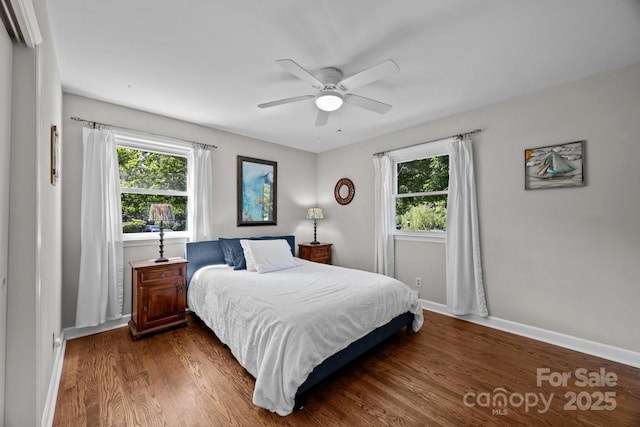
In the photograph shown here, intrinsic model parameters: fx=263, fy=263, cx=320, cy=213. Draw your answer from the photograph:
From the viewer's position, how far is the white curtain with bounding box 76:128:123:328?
2723mm

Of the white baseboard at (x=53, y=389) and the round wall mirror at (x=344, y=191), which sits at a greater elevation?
the round wall mirror at (x=344, y=191)

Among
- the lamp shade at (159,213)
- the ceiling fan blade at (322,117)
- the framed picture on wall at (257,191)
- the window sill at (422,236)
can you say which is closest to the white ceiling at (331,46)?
the ceiling fan blade at (322,117)

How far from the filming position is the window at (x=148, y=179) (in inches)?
124

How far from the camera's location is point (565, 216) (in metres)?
2.62

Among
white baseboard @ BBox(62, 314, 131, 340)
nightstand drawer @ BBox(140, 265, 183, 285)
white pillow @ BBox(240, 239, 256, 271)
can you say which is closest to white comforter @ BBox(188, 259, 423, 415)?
white pillow @ BBox(240, 239, 256, 271)

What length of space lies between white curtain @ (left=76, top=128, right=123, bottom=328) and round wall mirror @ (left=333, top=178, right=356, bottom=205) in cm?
320

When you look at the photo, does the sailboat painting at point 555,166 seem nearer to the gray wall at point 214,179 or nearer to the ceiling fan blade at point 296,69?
the ceiling fan blade at point 296,69

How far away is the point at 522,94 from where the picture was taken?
9.27 feet

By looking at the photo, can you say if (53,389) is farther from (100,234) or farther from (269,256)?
(269,256)

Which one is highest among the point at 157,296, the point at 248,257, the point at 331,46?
the point at 331,46

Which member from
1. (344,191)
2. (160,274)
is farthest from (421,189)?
(160,274)

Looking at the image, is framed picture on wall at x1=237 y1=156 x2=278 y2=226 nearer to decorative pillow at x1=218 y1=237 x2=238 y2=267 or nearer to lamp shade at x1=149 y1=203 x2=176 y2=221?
decorative pillow at x1=218 y1=237 x2=238 y2=267

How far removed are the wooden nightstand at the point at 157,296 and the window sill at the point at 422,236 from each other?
291cm

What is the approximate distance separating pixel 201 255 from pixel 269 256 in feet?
2.95
